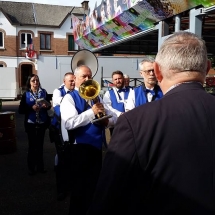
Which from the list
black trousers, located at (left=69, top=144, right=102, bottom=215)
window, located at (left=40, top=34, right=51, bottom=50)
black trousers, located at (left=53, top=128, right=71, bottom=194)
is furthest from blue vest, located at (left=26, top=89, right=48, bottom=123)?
window, located at (left=40, top=34, right=51, bottom=50)

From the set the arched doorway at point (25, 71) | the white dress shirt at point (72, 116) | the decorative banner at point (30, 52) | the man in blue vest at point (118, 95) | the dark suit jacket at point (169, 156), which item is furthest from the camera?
the arched doorway at point (25, 71)

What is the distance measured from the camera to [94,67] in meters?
4.58

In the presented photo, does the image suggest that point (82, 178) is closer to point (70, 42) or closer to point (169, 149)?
point (169, 149)

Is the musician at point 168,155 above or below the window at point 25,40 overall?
below

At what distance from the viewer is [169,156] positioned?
1253 mm

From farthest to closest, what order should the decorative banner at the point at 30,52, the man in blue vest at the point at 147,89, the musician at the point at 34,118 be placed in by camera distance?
the decorative banner at the point at 30,52 < the musician at the point at 34,118 < the man in blue vest at the point at 147,89

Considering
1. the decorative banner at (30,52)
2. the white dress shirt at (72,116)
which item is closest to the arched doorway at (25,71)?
the decorative banner at (30,52)

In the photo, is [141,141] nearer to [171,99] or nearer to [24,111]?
[171,99]

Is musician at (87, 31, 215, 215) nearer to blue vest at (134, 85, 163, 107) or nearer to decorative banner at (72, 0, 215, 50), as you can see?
blue vest at (134, 85, 163, 107)

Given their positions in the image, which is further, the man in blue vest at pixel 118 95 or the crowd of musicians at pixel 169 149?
the man in blue vest at pixel 118 95

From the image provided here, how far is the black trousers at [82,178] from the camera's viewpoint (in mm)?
A: 3266

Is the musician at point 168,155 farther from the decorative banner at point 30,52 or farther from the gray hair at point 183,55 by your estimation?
the decorative banner at point 30,52

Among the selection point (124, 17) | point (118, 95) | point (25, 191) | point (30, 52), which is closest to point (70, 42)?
point (30, 52)

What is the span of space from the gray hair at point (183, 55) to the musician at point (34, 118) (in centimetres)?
397
